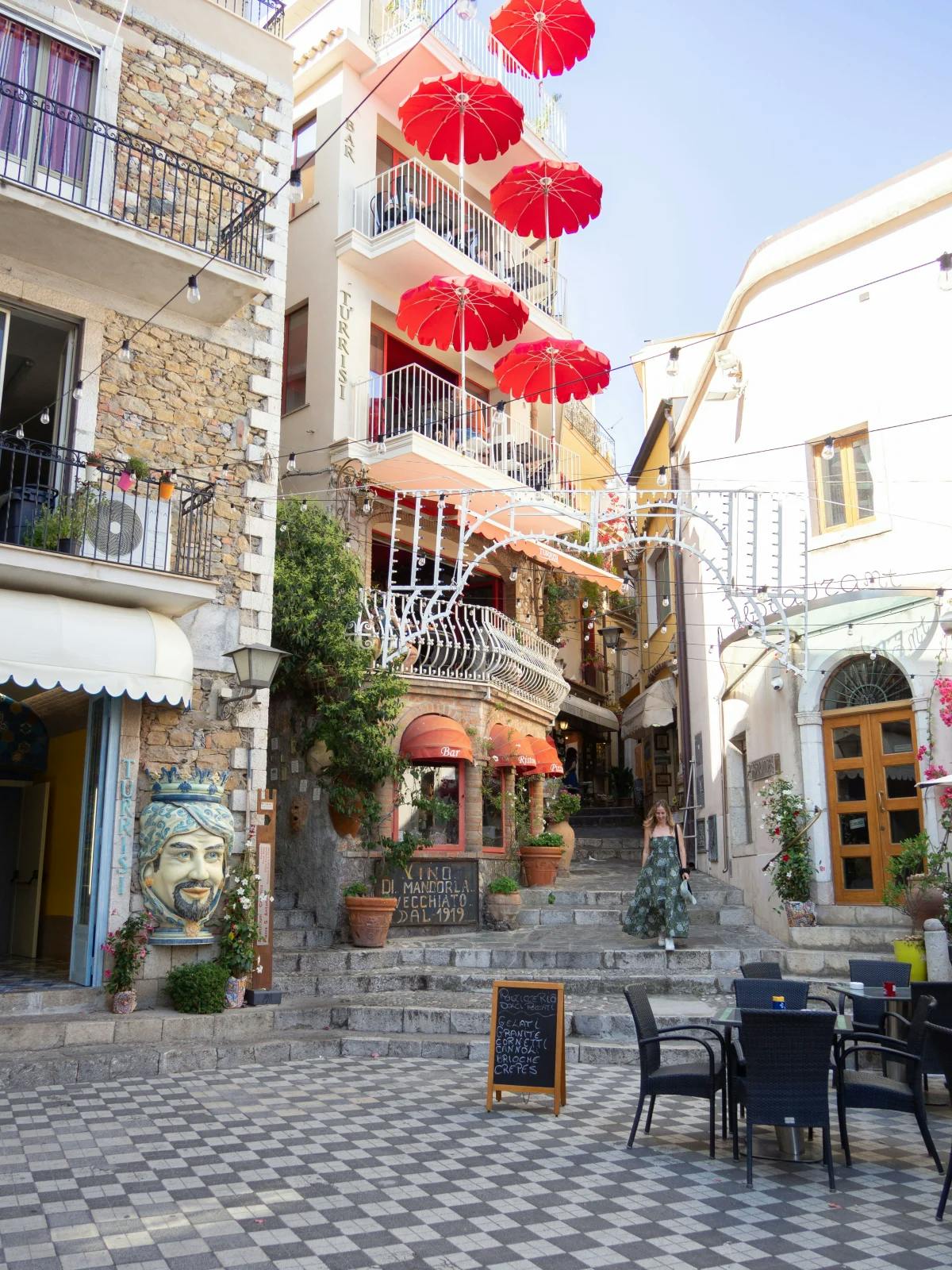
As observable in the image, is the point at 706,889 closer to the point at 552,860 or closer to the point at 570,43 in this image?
the point at 552,860

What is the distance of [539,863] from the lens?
16.5 m

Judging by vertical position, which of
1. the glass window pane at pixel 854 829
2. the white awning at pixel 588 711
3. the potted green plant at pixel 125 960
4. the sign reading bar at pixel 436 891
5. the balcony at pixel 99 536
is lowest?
the potted green plant at pixel 125 960

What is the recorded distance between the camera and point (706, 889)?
15.9 m

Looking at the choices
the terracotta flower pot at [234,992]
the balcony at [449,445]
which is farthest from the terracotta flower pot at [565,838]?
the terracotta flower pot at [234,992]

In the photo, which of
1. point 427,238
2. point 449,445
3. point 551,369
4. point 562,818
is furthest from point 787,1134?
point 551,369

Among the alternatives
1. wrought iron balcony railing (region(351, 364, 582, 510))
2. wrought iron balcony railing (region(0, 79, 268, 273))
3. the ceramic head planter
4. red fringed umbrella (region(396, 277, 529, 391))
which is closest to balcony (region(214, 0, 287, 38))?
wrought iron balcony railing (region(0, 79, 268, 273))

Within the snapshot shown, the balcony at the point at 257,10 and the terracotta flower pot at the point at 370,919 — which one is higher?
the balcony at the point at 257,10

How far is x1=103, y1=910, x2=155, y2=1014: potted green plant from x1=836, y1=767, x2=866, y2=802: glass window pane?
8113 mm

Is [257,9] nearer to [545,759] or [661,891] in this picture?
[545,759]

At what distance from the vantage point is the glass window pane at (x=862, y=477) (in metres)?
13.0

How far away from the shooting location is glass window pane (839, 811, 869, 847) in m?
12.5

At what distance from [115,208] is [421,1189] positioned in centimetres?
952

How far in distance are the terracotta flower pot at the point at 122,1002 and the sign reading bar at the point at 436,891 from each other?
5.09 meters

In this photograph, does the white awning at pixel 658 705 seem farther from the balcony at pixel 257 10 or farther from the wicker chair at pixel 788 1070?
Result: the wicker chair at pixel 788 1070
